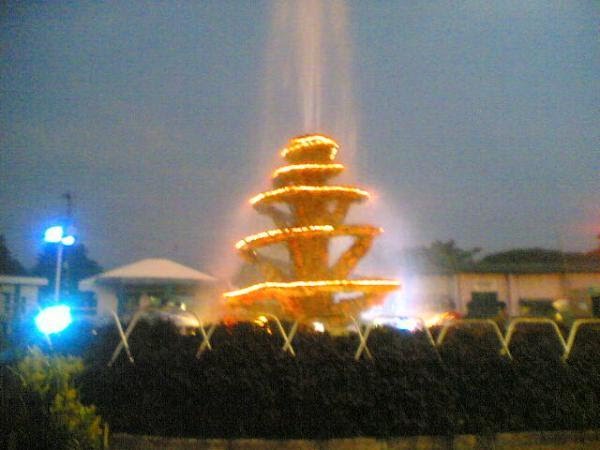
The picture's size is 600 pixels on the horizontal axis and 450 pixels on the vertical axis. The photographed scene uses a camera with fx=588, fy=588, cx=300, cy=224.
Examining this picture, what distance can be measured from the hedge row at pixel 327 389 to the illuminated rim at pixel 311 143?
897 cm

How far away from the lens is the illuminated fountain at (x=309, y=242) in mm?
15711

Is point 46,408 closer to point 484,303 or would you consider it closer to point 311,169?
point 311,169

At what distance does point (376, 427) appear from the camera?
784 cm

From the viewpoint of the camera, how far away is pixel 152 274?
2920 centimetres

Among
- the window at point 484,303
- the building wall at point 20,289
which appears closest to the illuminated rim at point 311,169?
the window at point 484,303

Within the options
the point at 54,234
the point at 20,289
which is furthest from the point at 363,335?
the point at 20,289

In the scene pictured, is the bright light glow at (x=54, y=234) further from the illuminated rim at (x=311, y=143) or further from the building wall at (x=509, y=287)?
the building wall at (x=509, y=287)

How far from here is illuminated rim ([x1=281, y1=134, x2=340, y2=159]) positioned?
55.2 feet

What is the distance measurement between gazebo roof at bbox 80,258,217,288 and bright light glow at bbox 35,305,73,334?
1958cm

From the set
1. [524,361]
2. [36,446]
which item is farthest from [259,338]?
[524,361]

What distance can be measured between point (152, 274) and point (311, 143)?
15358 millimetres

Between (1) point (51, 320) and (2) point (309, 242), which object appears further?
(2) point (309, 242)

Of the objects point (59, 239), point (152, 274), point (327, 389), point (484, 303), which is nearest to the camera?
point (327, 389)

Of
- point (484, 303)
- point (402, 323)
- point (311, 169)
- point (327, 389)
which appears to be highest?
point (311, 169)
